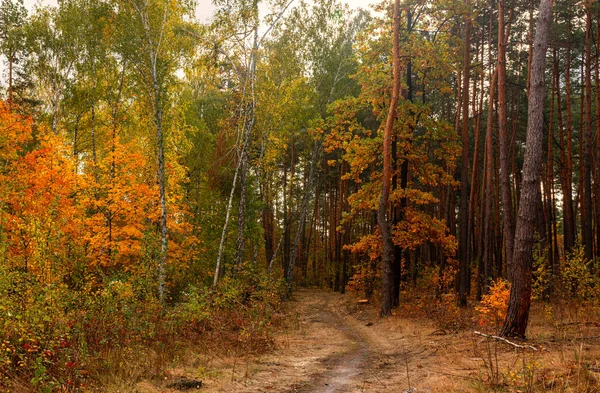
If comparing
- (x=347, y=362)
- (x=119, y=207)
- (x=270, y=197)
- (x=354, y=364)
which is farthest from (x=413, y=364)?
(x=270, y=197)

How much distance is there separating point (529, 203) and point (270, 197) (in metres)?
20.2

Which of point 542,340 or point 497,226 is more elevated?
point 497,226

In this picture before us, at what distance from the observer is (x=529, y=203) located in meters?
8.24

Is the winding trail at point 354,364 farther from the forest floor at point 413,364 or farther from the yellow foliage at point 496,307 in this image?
the yellow foliage at point 496,307

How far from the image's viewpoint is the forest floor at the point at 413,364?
543 cm

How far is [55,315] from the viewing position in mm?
5988

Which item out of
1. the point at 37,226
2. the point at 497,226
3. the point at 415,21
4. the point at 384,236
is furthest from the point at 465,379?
the point at 497,226

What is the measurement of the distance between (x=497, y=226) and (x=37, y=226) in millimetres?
22574

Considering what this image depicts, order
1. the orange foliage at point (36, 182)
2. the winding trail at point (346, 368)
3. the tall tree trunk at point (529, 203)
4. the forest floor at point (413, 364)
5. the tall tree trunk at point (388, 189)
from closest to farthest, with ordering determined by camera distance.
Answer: the forest floor at point (413, 364) < the winding trail at point (346, 368) < the tall tree trunk at point (529, 203) < the orange foliage at point (36, 182) < the tall tree trunk at point (388, 189)

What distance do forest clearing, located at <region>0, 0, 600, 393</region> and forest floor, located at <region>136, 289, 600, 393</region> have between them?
0.06 m

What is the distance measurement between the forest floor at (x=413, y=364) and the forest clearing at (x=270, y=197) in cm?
6

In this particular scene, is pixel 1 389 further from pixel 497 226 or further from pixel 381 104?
pixel 497 226

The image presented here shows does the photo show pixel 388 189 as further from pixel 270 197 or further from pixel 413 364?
pixel 270 197

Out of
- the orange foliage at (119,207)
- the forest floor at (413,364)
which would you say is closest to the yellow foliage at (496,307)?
the forest floor at (413,364)
